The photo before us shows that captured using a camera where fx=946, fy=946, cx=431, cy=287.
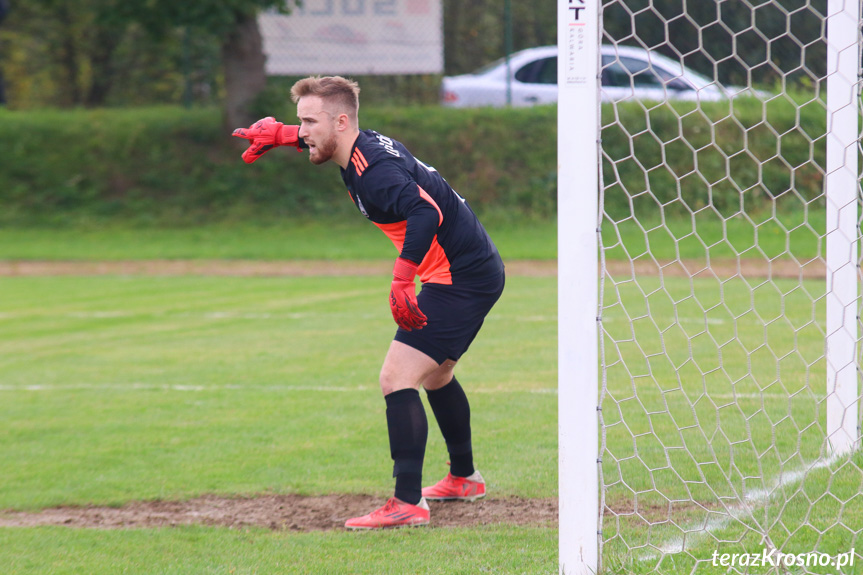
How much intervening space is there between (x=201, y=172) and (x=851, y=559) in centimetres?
1924

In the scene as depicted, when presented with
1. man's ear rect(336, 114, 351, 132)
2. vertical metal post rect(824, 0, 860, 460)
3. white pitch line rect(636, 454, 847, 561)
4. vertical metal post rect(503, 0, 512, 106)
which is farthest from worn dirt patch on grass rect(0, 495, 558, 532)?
vertical metal post rect(503, 0, 512, 106)

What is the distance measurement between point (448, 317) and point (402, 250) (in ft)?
1.45

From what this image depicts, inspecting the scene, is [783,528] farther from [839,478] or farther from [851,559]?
[839,478]

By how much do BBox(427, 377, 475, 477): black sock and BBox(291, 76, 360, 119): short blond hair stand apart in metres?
1.46

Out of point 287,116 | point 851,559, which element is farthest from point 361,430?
point 287,116

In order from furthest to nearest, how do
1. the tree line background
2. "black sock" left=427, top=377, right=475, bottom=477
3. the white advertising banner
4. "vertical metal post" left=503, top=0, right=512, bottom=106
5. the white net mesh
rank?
the white advertising banner, "vertical metal post" left=503, top=0, right=512, bottom=106, the tree line background, "black sock" left=427, top=377, right=475, bottom=477, the white net mesh

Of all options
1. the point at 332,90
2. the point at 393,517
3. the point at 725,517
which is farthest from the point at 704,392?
the point at 332,90

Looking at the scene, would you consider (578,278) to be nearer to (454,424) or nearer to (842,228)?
(454,424)

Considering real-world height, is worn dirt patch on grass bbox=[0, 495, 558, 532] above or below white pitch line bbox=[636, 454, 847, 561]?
below

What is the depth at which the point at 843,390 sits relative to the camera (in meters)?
4.81

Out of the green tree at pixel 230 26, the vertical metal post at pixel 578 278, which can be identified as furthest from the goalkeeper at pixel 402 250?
the green tree at pixel 230 26

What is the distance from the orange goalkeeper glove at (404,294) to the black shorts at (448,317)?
0.73ft

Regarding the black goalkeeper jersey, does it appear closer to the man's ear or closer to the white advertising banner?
the man's ear

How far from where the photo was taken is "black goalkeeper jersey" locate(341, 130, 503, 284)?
4.11 m
